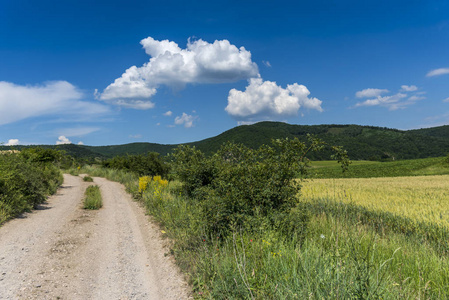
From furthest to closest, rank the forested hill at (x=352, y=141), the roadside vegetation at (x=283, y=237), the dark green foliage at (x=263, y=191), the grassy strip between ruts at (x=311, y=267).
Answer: the forested hill at (x=352, y=141) → the dark green foliage at (x=263, y=191) → the roadside vegetation at (x=283, y=237) → the grassy strip between ruts at (x=311, y=267)

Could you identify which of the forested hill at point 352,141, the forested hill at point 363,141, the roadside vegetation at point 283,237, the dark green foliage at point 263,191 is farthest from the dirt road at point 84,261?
the forested hill at point 363,141

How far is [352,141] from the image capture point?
130750mm

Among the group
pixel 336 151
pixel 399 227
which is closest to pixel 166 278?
pixel 336 151

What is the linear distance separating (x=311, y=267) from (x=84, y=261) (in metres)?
5.15

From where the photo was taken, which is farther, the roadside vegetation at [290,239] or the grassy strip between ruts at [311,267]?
the roadside vegetation at [290,239]

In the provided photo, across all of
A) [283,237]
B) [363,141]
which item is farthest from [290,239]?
[363,141]

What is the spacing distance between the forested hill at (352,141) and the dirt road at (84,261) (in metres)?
87.9

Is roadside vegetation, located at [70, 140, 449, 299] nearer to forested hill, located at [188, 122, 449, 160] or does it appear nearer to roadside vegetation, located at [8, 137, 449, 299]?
roadside vegetation, located at [8, 137, 449, 299]

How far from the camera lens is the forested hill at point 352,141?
118m

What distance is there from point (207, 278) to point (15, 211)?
9.07m

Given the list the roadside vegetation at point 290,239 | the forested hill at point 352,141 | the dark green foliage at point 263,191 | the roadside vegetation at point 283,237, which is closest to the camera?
the roadside vegetation at point 290,239

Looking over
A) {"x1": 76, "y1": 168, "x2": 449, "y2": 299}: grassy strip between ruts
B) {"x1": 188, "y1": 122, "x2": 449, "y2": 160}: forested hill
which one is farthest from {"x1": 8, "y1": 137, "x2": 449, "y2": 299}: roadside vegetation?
{"x1": 188, "y1": 122, "x2": 449, "y2": 160}: forested hill

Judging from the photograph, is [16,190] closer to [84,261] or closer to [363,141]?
[84,261]

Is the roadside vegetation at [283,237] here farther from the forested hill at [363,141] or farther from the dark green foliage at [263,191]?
the forested hill at [363,141]
